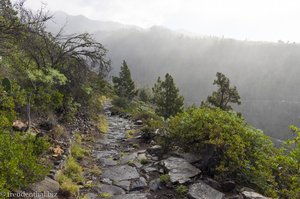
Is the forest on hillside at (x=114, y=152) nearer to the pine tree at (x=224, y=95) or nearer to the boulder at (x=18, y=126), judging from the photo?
the boulder at (x=18, y=126)

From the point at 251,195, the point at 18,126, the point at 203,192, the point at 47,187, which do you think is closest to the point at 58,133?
the point at 18,126

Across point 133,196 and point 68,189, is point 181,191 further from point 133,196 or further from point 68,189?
point 68,189

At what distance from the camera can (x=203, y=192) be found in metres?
7.00

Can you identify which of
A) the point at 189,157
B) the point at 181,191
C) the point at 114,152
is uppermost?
the point at 189,157

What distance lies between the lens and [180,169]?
8102 millimetres

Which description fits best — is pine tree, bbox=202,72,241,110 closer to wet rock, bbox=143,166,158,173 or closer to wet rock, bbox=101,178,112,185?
wet rock, bbox=143,166,158,173

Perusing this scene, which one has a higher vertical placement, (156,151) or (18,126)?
(18,126)

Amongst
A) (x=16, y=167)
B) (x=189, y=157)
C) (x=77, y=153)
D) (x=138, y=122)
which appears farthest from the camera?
(x=138, y=122)

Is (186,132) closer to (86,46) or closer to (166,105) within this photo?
(86,46)

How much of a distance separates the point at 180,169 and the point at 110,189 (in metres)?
2.14

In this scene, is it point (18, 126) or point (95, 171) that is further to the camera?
point (95, 171)

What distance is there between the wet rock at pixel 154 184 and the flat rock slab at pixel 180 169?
1.32ft

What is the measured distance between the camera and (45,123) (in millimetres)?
9648

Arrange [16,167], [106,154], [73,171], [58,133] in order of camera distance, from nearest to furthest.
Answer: [16,167]
[73,171]
[58,133]
[106,154]
